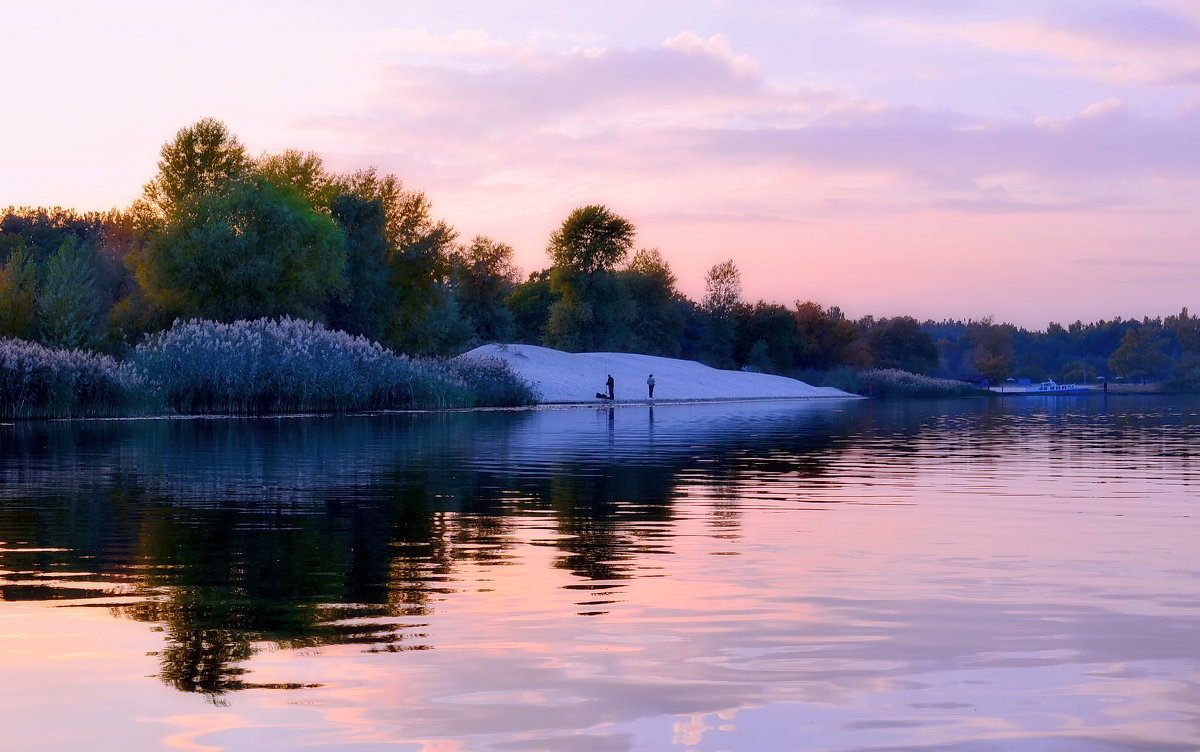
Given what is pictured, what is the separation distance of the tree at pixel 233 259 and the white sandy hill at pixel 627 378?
38.7 ft

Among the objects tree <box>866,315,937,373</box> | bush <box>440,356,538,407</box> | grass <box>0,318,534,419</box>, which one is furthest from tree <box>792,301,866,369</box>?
grass <box>0,318,534,419</box>

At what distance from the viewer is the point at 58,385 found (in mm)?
37188

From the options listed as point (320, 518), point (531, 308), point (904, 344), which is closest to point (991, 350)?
point (904, 344)

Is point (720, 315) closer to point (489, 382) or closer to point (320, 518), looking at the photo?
point (489, 382)

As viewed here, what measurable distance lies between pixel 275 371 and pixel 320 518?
30.6 meters

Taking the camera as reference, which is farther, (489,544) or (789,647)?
(489,544)

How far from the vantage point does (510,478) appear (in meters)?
18.3

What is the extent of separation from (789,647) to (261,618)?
10.1 ft

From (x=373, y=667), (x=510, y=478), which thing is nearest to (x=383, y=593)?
(x=373, y=667)

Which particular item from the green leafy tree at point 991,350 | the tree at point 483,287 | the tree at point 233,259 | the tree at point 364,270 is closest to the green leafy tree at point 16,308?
the tree at point 233,259

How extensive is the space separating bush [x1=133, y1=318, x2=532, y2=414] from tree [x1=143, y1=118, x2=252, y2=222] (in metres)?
Result: 17.0

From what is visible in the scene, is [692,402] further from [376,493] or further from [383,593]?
[383,593]

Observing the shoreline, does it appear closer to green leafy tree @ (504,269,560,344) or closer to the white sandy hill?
the white sandy hill

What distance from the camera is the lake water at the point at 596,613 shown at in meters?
5.36
